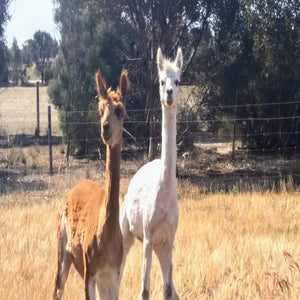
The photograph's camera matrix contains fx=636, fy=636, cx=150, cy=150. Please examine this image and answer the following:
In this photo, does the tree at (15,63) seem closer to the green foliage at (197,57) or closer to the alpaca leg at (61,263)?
the green foliage at (197,57)

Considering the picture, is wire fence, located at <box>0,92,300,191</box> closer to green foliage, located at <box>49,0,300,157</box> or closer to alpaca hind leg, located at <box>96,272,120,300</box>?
green foliage, located at <box>49,0,300,157</box>

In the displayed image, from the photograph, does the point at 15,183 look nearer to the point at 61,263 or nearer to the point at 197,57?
the point at 197,57

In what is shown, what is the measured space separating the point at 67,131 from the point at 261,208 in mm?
10626

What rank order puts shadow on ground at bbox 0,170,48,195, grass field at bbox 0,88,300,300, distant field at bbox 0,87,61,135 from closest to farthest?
grass field at bbox 0,88,300,300, shadow on ground at bbox 0,170,48,195, distant field at bbox 0,87,61,135

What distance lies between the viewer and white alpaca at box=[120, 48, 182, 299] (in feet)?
20.5

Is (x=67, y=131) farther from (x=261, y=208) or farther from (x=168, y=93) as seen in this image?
(x=168, y=93)

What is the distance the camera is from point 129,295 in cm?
648

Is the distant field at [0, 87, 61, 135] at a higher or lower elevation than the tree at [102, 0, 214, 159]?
lower

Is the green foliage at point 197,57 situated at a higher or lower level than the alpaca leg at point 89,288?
higher

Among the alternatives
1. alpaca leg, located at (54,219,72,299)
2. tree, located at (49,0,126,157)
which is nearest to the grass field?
alpaca leg, located at (54,219,72,299)

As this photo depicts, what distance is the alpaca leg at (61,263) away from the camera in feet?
18.6

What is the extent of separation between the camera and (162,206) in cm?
627

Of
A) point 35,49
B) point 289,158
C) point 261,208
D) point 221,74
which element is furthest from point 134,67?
point 35,49

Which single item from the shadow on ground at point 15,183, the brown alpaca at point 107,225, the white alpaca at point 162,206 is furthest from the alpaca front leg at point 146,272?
the shadow on ground at point 15,183
